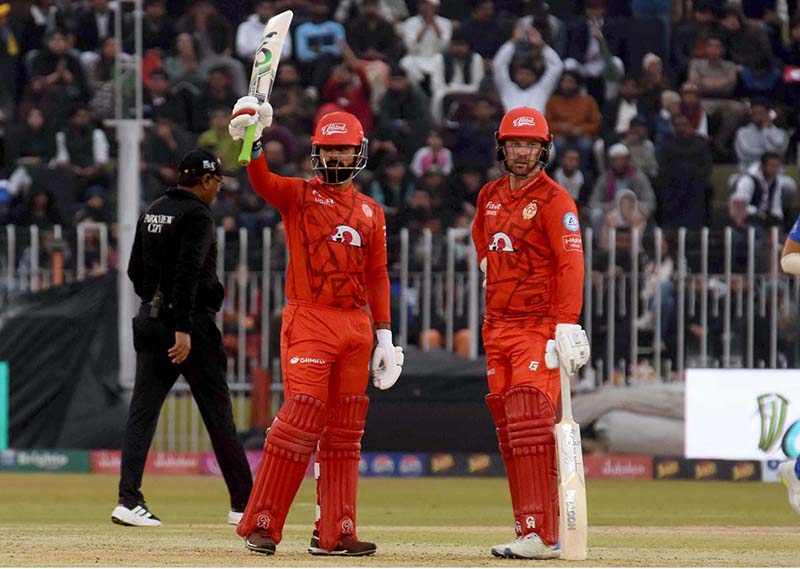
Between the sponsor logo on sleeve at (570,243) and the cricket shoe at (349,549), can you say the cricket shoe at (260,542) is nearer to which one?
the cricket shoe at (349,549)

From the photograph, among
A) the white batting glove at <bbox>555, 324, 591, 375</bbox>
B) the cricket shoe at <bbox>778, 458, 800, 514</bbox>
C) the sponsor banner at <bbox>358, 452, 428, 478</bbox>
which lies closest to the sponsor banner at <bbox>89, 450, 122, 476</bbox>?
the sponsor banner at <bbox>358, 452, 428, 478</bbox>

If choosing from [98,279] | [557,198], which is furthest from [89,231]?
[557,198]

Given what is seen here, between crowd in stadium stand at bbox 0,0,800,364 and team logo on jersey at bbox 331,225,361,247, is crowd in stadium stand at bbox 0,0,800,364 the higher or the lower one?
the higher one

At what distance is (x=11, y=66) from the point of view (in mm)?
24625

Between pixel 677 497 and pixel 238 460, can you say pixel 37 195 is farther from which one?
pixel 238 460

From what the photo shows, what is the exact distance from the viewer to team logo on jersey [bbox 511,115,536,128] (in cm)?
918

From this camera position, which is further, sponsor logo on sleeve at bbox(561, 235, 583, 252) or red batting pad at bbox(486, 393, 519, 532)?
red batting pad at bbox(486, 393, 519, 532)

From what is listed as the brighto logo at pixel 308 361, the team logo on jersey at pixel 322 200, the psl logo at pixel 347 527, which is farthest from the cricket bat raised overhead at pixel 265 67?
the psl logo at pixel 347 527

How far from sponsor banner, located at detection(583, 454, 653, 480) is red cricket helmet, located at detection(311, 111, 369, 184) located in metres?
8.87

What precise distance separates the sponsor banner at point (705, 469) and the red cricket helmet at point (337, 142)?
9030 mm

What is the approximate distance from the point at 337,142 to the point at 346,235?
0.48m

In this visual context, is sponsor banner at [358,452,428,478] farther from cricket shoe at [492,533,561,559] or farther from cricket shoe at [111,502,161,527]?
cricket shoe at [492,533,561,559]

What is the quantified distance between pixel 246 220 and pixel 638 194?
4727mm

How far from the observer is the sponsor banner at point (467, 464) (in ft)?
57.3
